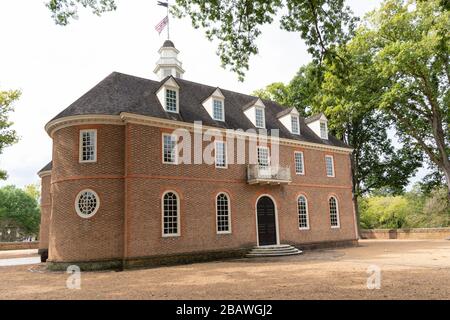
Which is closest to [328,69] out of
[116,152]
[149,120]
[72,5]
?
[72,5]

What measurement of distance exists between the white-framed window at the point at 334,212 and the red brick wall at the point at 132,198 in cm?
780

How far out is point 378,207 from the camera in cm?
4962

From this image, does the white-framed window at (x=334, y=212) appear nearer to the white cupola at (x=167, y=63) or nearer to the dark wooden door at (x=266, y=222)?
the dark wooden door at (x=266, y=222)

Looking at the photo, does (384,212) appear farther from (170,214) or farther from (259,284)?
(259,284)

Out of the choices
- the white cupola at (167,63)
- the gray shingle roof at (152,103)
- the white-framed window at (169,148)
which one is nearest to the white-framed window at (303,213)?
the gray shingle roof at (152,103)

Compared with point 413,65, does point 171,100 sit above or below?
below

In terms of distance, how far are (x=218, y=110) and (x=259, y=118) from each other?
11.5 feet

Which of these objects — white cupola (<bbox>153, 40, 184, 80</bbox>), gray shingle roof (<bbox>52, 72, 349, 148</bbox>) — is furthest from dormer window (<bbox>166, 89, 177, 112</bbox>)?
white cupola (<bbox>153, 40, 184, 80</bbox>)

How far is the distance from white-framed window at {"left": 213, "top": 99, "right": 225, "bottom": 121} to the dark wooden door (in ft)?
19.0

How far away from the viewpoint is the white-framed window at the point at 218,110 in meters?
21.7

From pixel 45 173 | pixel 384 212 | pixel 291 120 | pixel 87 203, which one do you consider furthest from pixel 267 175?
pixel 384 212

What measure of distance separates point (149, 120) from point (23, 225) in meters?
53.5

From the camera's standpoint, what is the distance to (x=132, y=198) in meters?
16.9

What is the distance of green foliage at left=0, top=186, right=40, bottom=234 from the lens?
5688 cm
